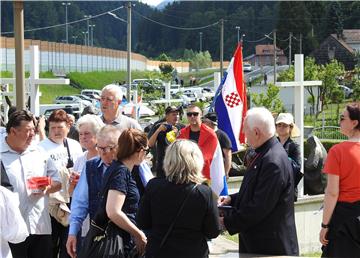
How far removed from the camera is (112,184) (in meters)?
4.78

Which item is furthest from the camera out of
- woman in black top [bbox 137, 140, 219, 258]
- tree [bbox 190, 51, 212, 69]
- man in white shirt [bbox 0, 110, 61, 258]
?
tree [bbox 190, 51, 212, 69]

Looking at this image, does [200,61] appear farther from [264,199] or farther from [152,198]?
[152,198]

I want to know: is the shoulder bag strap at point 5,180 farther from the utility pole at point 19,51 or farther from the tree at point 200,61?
the tree at point 200,61

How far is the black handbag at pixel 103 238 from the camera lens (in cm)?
475

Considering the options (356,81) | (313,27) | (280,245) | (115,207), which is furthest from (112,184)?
(313,27)

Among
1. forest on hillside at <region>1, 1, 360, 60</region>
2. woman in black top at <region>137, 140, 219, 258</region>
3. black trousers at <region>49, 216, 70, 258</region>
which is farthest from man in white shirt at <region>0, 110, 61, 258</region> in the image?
forest on hillside at <region>1, 1, 360, 60</region>

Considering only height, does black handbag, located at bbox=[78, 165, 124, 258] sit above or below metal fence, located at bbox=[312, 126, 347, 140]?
above

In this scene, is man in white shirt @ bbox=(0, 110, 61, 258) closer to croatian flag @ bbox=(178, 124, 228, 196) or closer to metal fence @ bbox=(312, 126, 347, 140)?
croatian flag @ bbox=(178, 124, 228, 196)

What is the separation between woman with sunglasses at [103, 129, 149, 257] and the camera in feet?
15.6

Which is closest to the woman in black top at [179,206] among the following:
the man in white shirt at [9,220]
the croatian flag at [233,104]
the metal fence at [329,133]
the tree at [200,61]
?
the man in white shirt at [9,220]

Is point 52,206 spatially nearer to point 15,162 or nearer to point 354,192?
point 15,162

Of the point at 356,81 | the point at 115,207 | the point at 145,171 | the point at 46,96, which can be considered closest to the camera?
the point at 115,207

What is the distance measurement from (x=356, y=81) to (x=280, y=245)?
41.4 meters

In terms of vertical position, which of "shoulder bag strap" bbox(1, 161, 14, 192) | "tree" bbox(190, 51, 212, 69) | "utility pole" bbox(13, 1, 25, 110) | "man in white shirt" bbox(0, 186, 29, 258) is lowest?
"man in white shirt" bbox(0, 186, 29, 258)
